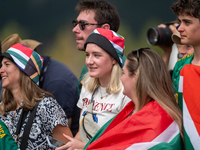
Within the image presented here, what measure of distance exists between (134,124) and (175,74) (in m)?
0.76

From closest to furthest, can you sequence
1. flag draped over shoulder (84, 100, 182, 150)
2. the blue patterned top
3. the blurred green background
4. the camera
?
flag draped over shoulder (84, 100, 182, 150) < the blue patterned top < the camera < the blurred green background

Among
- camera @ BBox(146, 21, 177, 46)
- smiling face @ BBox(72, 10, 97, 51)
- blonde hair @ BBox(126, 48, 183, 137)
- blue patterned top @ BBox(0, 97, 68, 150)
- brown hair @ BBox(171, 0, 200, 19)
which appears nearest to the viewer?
blonde hair @ BBox(126, 48, 183, 137)

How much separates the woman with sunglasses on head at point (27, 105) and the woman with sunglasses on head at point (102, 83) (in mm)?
294

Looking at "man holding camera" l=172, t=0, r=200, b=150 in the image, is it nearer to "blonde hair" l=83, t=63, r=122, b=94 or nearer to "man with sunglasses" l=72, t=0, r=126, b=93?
"blonde hair" l=83, t=63, r=122, b=94

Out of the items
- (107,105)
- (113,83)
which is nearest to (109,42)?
(113,83)

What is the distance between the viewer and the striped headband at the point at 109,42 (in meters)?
2.35

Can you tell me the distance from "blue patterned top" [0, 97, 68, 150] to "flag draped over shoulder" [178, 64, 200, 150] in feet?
3.87

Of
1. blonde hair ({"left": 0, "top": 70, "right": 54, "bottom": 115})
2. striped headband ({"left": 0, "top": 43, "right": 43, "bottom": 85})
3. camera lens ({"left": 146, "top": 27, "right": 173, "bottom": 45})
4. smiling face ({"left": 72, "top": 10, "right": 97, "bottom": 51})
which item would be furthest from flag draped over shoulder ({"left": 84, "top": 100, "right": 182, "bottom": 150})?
camera lens ({"left": 146, "top": 27, "right": 173, "bottom": 45})

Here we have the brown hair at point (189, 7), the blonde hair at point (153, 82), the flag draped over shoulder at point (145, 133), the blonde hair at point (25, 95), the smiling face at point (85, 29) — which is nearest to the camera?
the flag draped over shoulder at point (145, 133)

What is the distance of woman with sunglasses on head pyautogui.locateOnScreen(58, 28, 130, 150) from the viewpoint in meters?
2.27

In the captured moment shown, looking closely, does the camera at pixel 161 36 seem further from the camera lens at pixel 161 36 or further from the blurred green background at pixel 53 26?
the blurred green background at pixel 53 26

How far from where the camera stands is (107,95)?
7.76 feet

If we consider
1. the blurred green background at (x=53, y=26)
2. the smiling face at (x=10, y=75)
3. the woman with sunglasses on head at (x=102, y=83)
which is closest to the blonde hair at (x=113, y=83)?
the woman with sunglasses on head at (x=102, y=83)

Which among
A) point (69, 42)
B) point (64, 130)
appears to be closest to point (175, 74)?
point (64, 130)
